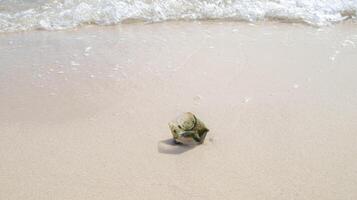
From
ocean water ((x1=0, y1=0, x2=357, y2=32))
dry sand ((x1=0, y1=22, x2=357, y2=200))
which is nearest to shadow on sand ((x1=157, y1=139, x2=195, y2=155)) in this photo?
dry sand ((x1=0, y1=22, x2=357, y2=200))

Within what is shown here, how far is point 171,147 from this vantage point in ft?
8.11

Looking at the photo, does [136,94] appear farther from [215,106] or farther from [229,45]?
[229,45]

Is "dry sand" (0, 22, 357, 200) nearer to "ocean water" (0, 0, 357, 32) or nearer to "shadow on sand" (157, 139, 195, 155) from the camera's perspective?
"shadow on sand" (157, 139, 195, 155)

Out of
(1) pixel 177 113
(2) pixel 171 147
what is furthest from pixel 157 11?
(2) pixel 171 147

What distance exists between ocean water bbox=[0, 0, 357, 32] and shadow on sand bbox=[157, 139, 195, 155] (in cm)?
275

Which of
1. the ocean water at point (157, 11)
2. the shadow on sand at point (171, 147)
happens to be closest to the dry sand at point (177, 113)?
the shadow on sand at point (171, 147)

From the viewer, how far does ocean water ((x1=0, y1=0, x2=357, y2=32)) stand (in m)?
5.00

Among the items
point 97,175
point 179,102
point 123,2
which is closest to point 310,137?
point 179,102

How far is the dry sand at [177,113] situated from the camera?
2.19 m

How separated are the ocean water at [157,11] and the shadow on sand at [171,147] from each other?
9.03 feet

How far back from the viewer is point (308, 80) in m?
3.31

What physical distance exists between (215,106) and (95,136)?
0.81 m

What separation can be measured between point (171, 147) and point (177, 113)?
435 mm

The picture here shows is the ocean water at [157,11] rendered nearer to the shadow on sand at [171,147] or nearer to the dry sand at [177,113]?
the dry sand at [177,113]
